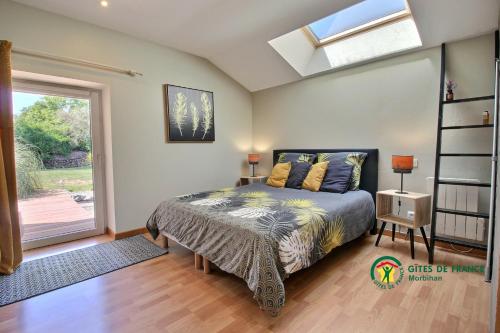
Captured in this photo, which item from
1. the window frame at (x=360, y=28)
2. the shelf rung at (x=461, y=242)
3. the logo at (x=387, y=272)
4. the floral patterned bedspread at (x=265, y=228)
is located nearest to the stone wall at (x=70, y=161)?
the floral patterned bedspread at (x=265, y=228)

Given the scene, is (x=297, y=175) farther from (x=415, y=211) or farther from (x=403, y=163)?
(x=415, y=211)

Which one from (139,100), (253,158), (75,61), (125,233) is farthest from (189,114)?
(125,233)

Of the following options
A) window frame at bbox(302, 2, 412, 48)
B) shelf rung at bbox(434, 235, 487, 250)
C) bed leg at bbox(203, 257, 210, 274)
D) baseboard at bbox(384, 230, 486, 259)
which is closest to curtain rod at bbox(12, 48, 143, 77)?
window frame at bbox(302, 2, 412, 48)

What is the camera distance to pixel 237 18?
2719mm

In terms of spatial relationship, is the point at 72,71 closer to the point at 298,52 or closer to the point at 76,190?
the point at 76,190

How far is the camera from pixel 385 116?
3.06m

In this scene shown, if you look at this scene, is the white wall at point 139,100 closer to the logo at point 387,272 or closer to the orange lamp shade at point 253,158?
the orange lamp shade at point 253,158

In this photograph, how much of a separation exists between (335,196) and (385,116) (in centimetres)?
123

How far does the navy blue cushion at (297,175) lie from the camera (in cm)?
334

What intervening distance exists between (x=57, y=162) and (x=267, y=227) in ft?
9.09

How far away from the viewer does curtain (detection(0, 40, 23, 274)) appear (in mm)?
2225

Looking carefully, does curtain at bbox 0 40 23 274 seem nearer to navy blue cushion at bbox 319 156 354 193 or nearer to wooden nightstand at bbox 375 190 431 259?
navy blue cushion at bbox 319 156 354 193

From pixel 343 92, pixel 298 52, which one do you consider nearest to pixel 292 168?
pixel 343 92

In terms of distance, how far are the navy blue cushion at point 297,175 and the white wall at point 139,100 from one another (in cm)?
131
